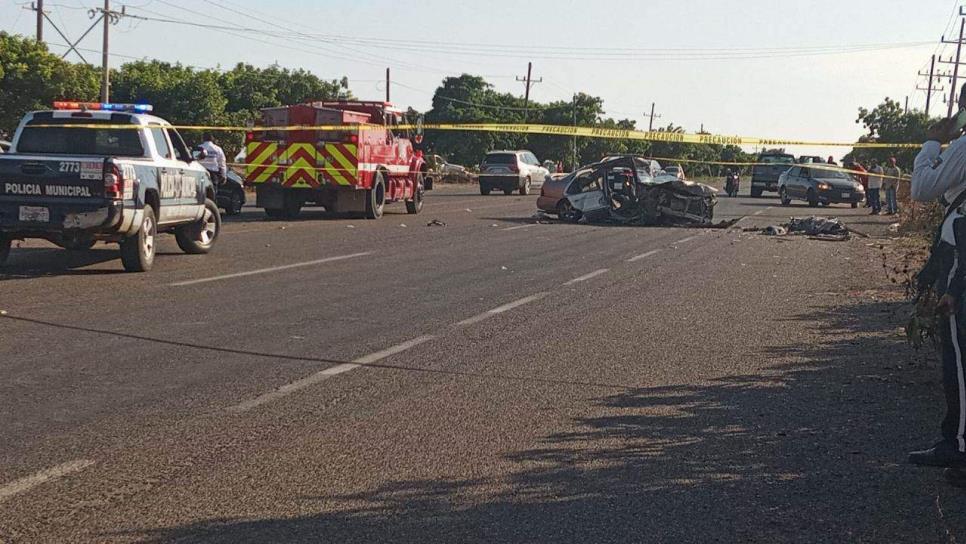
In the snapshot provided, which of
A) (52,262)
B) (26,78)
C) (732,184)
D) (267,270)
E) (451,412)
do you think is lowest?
(52,262)

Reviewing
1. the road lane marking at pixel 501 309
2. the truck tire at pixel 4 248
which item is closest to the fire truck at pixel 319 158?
the truck tire at pixel 4 248

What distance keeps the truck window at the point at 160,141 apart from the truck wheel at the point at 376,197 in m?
11.8

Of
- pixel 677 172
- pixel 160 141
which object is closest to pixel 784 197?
pixel 677 172

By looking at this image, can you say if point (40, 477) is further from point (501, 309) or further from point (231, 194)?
point (231, 194)

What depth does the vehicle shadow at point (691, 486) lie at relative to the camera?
4691mm

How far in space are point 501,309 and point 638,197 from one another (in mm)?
16671

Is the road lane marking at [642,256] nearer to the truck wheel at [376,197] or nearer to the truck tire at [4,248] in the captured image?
the truck wheel at [376,197]

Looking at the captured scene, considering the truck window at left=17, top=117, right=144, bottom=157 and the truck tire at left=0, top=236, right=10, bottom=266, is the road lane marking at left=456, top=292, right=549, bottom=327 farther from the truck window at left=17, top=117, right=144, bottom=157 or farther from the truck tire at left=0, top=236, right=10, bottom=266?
the truck tire at left=0, top=236, right=10, bottom=266

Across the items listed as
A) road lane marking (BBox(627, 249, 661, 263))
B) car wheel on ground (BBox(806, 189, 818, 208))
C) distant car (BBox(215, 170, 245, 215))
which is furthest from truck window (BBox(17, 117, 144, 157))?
car wheel on ground (BBox(806, 189, 818, 208))

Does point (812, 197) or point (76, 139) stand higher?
point (76, 139)

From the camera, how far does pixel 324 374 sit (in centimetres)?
782

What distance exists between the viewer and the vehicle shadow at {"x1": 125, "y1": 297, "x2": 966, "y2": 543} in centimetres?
469

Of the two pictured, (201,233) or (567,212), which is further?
(567,212)

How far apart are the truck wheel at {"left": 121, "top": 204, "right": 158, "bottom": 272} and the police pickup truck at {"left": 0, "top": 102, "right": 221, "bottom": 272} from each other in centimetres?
1
